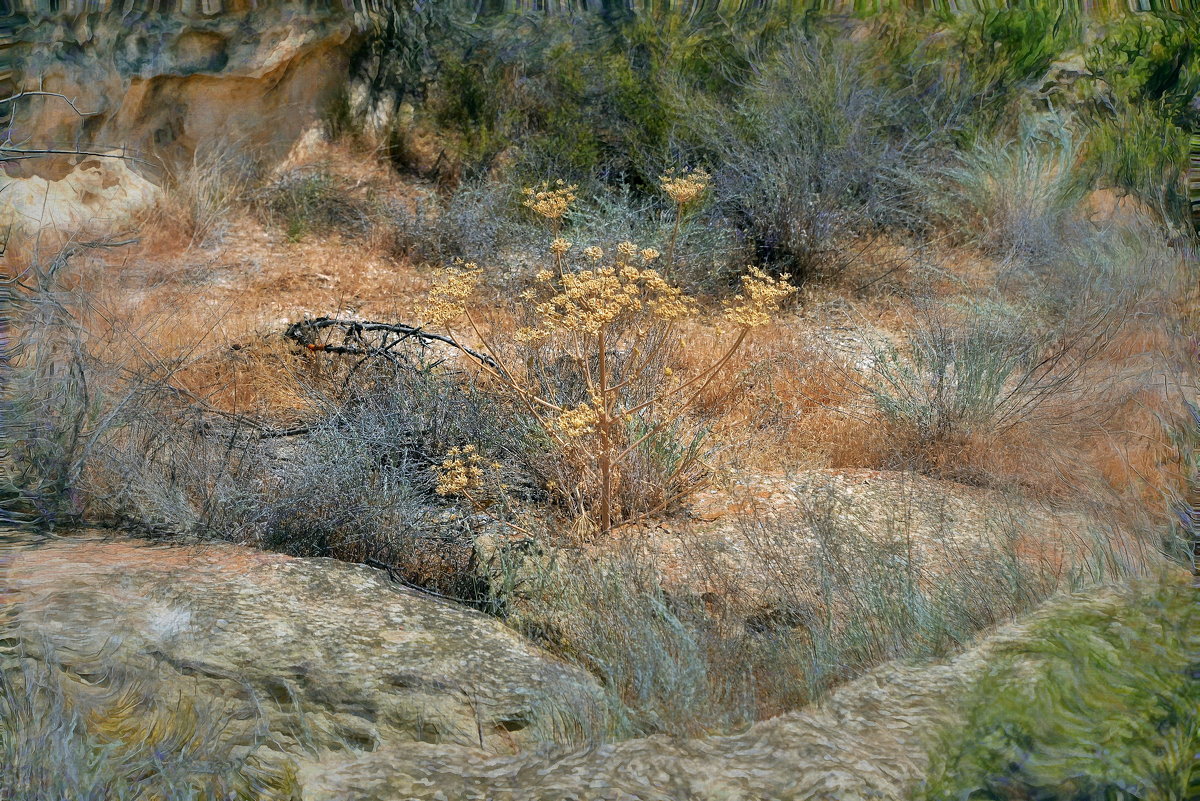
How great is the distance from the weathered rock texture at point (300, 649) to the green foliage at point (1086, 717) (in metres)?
0.92

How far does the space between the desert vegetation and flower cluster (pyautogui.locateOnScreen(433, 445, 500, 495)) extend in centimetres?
4

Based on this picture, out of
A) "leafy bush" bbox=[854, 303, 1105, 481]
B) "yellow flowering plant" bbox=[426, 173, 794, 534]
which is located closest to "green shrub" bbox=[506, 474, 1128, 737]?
"yellow flowering plant" bbox=[426, 173, 794, 534]

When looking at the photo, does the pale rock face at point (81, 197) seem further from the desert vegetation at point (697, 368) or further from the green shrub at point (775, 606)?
the green shrub at point (775, 606)

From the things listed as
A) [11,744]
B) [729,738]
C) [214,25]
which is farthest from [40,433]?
[214,25]

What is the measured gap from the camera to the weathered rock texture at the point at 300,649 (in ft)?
8.74

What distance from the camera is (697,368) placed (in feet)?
18.9

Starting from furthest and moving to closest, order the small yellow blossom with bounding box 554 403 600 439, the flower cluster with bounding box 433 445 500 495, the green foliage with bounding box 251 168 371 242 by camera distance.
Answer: the green foliage with bounding box 251 168 371 242 → the flower cluster with bounding box 433 445 500 495 → the small yellow blossom with bounding box 554 403 600 439

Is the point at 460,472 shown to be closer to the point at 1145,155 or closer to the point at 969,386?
the point at 969,386

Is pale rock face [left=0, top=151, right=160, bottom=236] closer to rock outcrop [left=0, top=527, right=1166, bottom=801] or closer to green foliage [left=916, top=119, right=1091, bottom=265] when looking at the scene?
rock outcrop [left=0, top=527, right=1166, bottom=801]

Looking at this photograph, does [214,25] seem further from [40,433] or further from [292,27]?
[40,433]

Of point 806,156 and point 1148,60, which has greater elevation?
point 1148,60

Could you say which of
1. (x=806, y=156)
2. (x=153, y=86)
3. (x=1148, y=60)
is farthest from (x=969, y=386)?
(x=153, y=86)

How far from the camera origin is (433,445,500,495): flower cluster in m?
3.98

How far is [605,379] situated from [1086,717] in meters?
2.34
